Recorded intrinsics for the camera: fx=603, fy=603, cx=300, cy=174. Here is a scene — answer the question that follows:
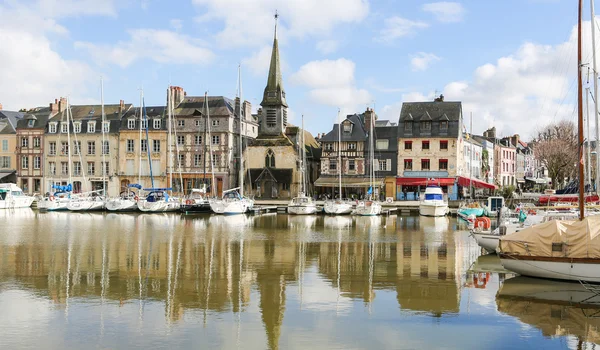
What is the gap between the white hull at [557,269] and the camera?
59.1 ft

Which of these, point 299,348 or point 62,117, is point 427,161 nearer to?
point 62,117

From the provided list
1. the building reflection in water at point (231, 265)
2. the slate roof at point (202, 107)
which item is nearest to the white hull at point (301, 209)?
the building reflection in water at point (231, 265)

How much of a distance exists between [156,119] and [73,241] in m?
37.2

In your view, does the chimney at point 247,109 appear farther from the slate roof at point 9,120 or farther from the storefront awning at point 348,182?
the slate roof at point 9,120

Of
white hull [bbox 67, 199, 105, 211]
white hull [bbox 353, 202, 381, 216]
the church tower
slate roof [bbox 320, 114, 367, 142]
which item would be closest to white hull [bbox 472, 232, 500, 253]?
white hull [bbox 353, 202, 381, 216]

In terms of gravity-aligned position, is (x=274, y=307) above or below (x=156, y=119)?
below

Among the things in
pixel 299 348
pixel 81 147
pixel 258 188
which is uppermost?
pixel 81 147

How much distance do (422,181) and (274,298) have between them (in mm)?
44627

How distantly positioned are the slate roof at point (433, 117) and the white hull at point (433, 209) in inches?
470

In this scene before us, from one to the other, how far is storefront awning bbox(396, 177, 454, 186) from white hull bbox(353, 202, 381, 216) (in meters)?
8.55

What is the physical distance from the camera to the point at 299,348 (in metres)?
12.5

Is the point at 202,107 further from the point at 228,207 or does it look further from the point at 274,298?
the point at 274,298

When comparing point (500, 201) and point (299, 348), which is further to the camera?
point (500, 201)

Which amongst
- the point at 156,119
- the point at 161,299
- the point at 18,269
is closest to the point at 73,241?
the point at 18,269
